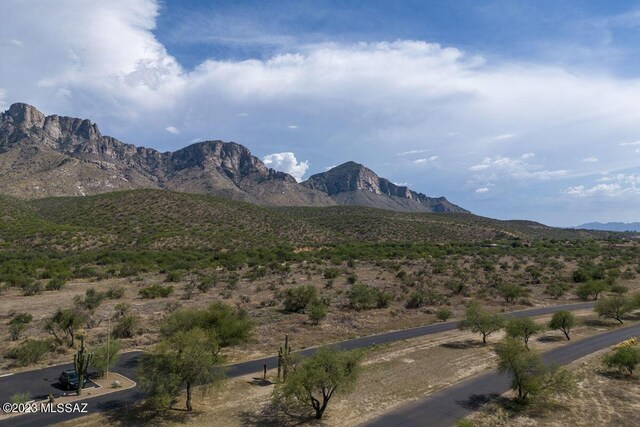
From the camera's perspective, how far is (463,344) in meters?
35.3

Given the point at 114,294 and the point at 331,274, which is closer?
the point at 114,294

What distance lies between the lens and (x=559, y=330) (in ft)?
132

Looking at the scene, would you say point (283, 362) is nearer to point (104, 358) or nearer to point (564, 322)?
point (104, 358)

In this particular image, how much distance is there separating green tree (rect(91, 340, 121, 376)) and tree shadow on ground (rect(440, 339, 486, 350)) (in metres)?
24.9

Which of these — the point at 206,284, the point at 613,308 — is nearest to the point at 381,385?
the point at 613,308

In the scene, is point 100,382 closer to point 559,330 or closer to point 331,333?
point 331,333

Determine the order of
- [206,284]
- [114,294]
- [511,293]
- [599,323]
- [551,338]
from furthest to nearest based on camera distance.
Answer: [206,284] < [511,293] < [114,294] < [599,323] < [551,338]

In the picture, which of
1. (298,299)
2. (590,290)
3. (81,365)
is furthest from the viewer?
(590,290)

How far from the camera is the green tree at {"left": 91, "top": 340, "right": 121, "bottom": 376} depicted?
84.6 ft

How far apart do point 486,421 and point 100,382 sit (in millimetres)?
21989

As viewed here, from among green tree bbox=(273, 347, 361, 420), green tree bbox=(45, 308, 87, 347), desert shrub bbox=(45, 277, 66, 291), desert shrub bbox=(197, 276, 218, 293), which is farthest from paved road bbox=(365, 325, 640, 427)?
desert shrub bbox=(45, 277, 66, 291)

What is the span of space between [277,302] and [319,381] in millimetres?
28398

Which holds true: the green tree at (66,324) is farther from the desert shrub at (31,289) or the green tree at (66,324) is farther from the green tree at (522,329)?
the green tree at (522,329)

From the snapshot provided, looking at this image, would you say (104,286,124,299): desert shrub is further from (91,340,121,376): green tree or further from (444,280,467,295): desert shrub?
(444,280,467,295): desert shrub
